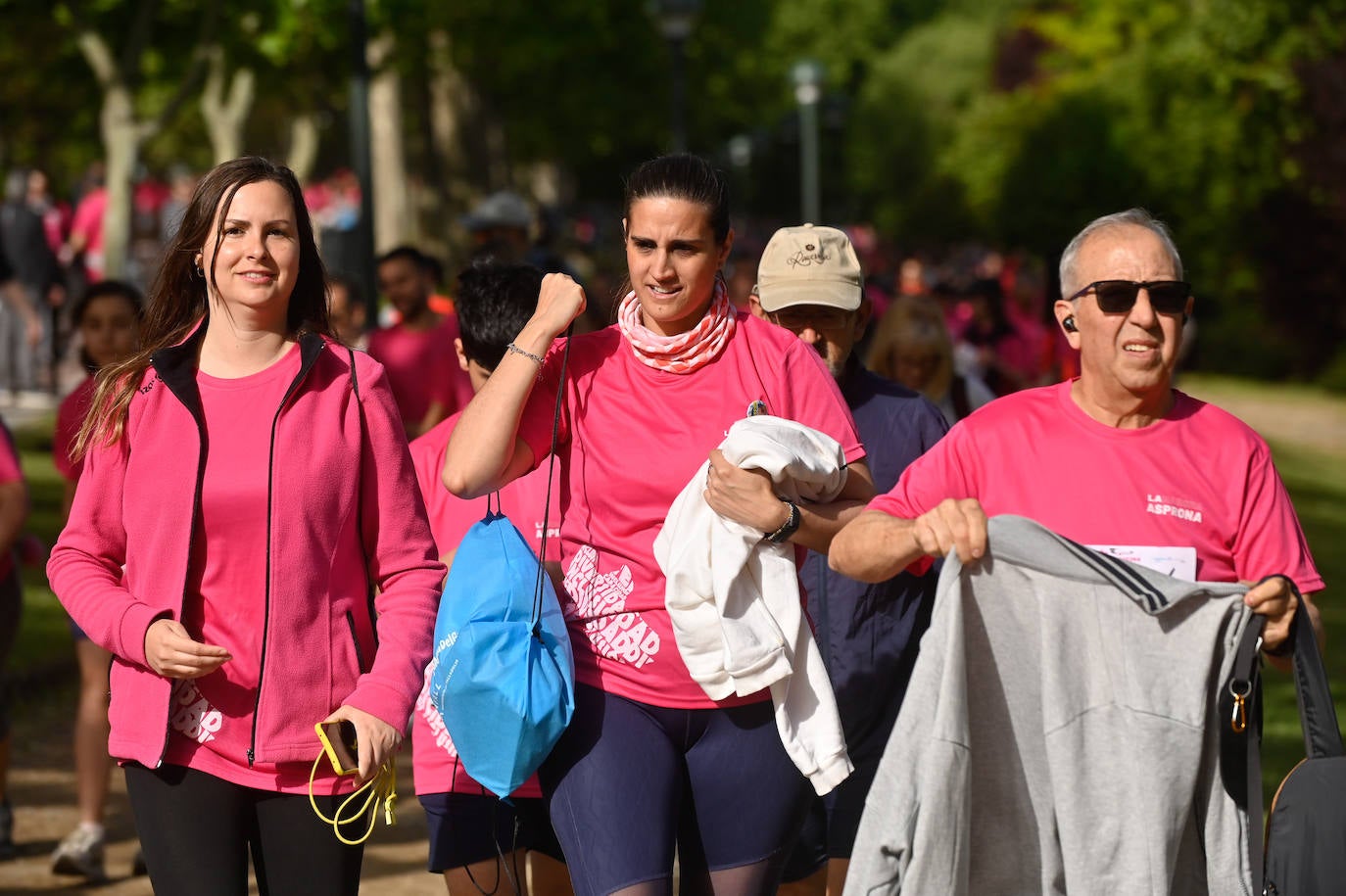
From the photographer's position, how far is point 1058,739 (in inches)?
143

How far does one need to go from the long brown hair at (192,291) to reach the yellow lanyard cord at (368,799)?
0.85 metres

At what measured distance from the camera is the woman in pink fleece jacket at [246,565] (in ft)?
12.9

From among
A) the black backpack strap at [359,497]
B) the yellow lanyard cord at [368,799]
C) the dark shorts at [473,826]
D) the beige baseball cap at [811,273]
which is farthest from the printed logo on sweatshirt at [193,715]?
the beige baseball cap at [811,273]

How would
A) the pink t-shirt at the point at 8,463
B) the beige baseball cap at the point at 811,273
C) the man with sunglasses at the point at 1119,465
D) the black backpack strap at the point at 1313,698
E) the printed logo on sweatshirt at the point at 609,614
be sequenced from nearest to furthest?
the black backpack strap at the point at 1313,698 < the man with sunglasses at the point at 1119,465 < the printed logo on sweatshirt at the point at 609,614 < the beige baseball cap at the point at 811,273 < the pink t-shirt at the point at 8,463

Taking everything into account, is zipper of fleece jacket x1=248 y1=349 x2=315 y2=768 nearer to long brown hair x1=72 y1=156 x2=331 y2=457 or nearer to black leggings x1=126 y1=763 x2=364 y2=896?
black leggings x1=126 y1=763 x2=364 y2=896

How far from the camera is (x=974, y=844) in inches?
145

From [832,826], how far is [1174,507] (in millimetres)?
2077

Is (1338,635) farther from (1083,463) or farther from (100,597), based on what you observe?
(100,597)

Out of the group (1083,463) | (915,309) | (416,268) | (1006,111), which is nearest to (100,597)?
(1083,463)

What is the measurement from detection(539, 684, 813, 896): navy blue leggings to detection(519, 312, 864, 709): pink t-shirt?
65mm

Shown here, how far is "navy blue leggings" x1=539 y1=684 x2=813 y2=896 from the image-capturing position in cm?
409

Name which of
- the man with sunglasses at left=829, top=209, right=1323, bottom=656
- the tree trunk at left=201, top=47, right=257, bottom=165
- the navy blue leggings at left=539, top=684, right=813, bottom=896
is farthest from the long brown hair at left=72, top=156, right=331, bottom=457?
the tree trunk at left=201, top=47, right=257, bottom=165

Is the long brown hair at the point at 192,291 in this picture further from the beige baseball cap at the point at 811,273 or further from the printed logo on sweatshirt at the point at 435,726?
the beige baseball cap at the point at 811,273

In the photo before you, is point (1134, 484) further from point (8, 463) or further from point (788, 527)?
point (8, 463)
